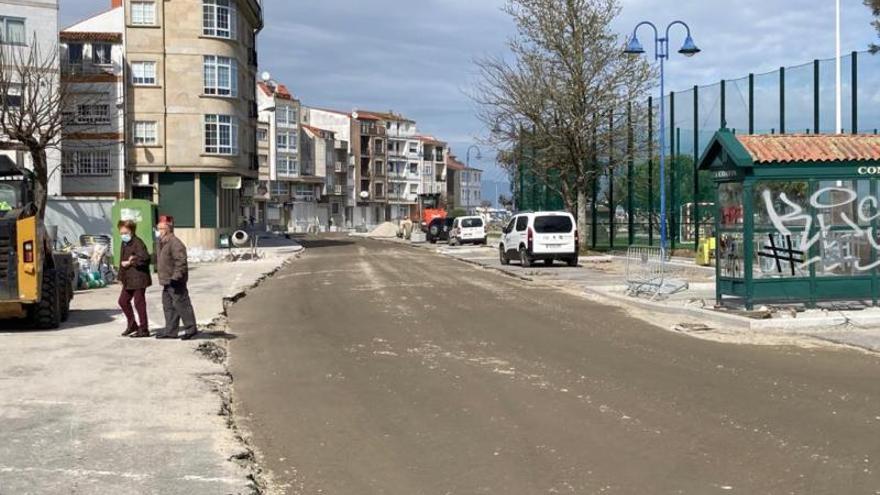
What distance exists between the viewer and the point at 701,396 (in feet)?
29.2

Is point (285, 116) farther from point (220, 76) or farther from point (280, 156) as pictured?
point (220, 76)

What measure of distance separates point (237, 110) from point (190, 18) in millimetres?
5343

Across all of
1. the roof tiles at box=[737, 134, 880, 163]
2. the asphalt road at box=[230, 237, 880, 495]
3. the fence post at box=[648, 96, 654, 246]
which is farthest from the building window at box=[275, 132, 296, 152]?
the roof tiles at box=[737, 134, 880, 163]

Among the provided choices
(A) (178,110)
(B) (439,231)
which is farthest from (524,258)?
(B) (439,231)

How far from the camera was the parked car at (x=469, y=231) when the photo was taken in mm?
57188

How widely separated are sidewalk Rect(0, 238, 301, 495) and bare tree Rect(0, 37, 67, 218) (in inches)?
722

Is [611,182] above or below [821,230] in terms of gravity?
above

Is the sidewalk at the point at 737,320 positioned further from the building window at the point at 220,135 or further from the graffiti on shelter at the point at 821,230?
the building window at the point at 220,135

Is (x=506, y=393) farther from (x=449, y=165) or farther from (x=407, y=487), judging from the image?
(x=449, y=165)

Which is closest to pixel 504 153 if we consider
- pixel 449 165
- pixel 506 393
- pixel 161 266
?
pixel 161 266

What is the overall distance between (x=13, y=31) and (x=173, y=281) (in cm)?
3622

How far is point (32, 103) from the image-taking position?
3441 cm

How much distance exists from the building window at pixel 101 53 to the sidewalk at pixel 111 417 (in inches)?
1450

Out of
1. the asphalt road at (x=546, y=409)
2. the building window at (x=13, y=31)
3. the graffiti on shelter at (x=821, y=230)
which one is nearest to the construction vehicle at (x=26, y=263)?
the asphalt road at (x=546, y=409)
